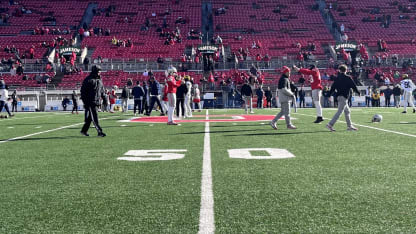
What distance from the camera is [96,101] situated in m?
11.1

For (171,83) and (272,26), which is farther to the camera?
(272,26)

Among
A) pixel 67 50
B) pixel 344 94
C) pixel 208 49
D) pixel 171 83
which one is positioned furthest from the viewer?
pixel 208 49

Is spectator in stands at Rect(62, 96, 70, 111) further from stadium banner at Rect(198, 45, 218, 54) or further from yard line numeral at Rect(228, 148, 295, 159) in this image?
yard line numeral at Rect(228, 148, 295, 159)

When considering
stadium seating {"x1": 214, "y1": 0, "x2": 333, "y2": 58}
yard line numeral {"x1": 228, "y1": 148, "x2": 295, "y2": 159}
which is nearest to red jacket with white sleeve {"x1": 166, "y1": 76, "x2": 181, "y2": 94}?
yard line numeral {"x1": 228, "y1": 148, "x2": 295, "y2": 159}

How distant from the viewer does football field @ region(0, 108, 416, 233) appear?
327 cm

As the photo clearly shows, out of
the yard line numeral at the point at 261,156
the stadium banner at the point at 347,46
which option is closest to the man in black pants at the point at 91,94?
the yard line numeral at the point at 261,156

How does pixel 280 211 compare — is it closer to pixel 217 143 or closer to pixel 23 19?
pixel 217 143

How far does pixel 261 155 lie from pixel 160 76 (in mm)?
33902

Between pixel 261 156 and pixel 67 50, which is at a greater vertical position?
pixel 67 50

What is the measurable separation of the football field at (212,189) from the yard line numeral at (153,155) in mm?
34

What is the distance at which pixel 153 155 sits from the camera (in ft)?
23.7

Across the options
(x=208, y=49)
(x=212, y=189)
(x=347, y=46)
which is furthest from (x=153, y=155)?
(x=347, y=46)

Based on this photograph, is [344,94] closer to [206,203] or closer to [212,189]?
[212,189]

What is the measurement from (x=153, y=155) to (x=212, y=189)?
9.64 feet
